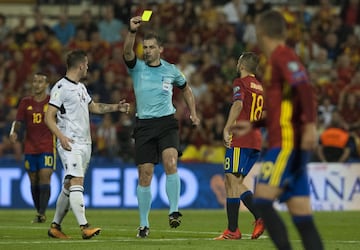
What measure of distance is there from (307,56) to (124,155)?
20.6 ft

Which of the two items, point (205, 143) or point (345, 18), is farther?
point (345, 18)

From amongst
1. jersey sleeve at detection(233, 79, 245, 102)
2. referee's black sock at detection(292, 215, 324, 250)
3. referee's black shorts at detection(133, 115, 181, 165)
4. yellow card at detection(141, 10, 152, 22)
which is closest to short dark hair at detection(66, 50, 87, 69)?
yellow card at detection(141, 10, 152, 22)

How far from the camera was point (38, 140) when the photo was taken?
1819 cm

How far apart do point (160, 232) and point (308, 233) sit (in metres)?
6.38

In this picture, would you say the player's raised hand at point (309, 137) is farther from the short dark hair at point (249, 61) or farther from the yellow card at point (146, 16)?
the short dark hair at point (249, 61)

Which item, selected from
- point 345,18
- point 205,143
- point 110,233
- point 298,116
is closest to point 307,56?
point 345,18

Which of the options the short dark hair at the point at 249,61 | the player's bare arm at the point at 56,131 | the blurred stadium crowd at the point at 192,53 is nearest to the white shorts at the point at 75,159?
the player's bare arm at the point at 56,131

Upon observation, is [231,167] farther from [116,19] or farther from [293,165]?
[116,19]

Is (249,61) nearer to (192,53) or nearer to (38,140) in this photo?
(38,140)

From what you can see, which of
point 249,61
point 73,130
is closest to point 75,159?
point 73,130

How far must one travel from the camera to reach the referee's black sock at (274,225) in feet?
29.7

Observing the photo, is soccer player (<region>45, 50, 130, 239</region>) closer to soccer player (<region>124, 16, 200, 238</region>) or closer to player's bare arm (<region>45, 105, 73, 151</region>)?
player's bare arm (<region>45, 105, 73, 151</region>)

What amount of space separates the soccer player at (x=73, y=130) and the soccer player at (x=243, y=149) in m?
1.50

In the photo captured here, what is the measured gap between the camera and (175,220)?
13844 mm
